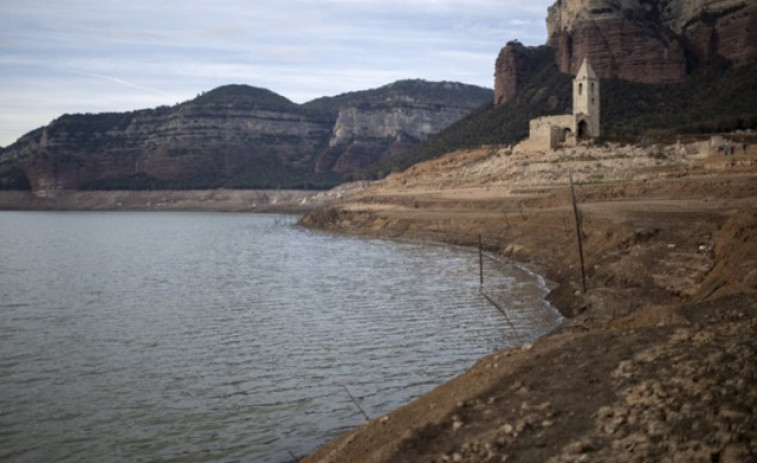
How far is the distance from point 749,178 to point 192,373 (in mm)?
30910

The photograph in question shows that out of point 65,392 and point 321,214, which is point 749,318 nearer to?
point 65,392

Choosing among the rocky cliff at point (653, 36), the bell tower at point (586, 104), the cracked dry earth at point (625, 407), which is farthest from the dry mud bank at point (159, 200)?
the cracked dry earth at point (625, 407)

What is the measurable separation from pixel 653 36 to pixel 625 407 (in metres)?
95.0

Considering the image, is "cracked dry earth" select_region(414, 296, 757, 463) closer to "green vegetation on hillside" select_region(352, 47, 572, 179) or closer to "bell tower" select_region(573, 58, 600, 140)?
"bell tower" select_region(573, 58, 600, 140)

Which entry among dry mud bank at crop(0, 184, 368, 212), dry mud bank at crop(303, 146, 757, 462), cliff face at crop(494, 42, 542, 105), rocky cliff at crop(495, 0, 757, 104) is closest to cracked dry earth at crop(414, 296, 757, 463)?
dry mud bank at crop(303, 146, 757, 462)

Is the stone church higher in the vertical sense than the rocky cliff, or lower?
lower

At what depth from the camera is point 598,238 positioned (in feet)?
103

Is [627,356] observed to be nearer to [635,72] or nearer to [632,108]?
[632,108]

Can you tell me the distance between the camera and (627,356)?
34.5 ft

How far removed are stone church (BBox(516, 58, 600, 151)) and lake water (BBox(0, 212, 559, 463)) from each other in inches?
1178

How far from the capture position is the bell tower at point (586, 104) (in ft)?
220

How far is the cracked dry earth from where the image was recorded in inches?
297

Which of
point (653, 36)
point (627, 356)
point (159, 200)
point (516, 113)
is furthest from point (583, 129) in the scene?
point (159, 200)

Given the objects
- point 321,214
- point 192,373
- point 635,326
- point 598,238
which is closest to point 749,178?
point 598,238
